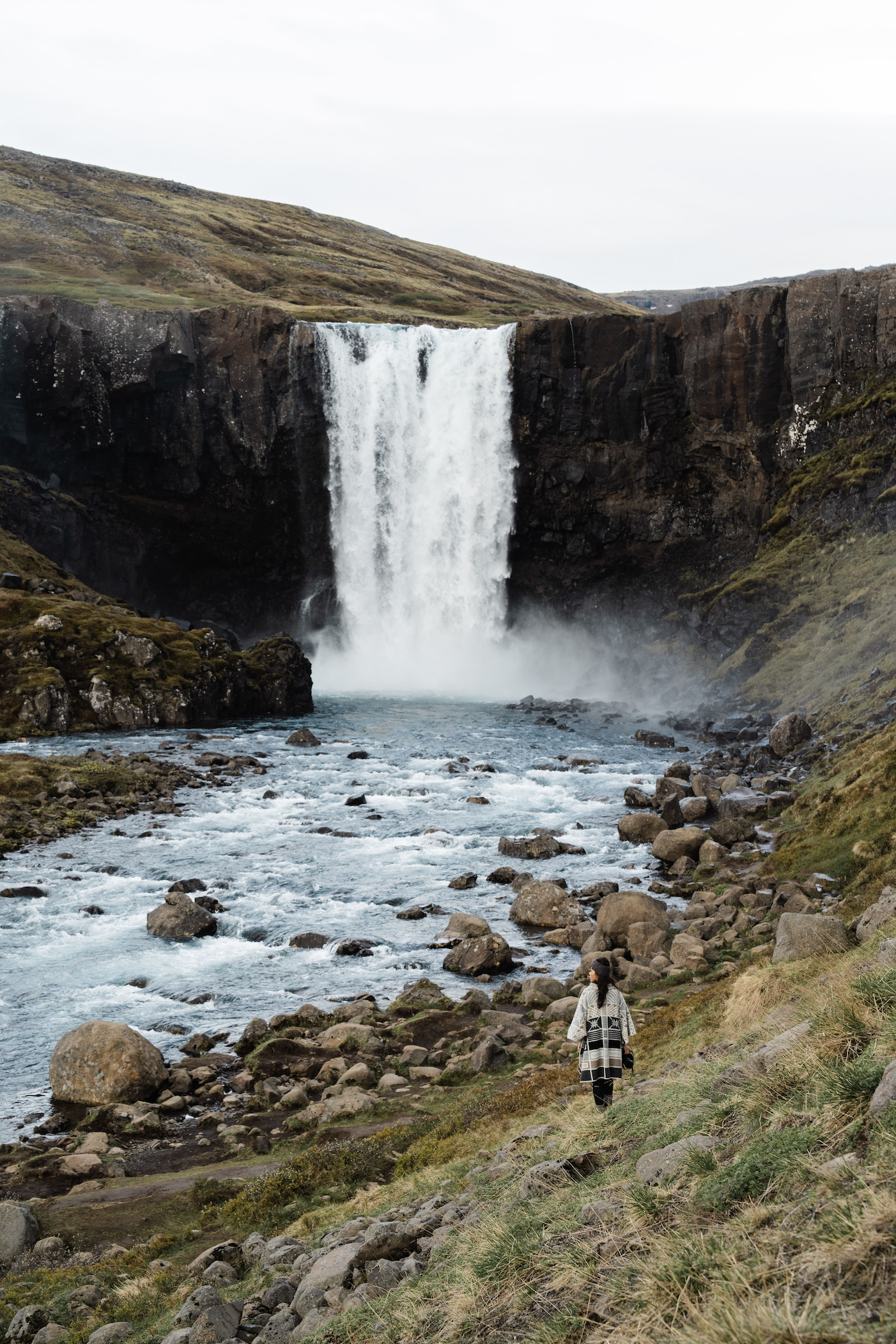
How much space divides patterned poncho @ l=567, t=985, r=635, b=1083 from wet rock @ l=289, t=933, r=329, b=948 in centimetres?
1291

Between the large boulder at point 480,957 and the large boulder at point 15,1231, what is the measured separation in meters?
10.9

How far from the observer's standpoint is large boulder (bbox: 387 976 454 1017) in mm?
19531

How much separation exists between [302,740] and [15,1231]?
1443 inches

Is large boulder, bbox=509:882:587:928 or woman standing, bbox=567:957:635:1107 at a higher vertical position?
woman standing, bbox=567:957:635:1107

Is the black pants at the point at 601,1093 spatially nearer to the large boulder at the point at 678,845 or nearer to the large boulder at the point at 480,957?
the large boulder at the point at 480,957

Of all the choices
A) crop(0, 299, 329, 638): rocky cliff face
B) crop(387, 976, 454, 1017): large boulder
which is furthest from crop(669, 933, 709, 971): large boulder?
crop(0, 299, 329, 638): rocky cliff face

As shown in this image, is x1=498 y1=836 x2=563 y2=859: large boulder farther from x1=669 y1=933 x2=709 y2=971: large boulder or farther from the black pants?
the black pants

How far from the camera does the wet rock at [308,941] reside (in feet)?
76.6

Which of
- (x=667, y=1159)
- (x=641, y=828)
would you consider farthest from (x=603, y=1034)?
(x=641, y=828)

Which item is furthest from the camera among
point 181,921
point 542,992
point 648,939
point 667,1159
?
point 181,921

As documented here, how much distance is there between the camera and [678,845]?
28.6 m

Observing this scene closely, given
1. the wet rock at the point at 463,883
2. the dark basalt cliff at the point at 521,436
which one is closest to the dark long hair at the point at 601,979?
the wet rock at the point at 463,883

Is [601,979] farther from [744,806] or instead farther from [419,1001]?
[744,806]

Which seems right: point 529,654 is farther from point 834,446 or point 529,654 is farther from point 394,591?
point 834,446
